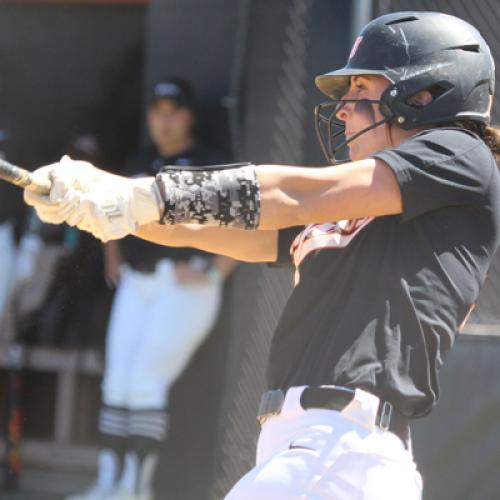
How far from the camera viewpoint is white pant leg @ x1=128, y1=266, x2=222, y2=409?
5684mm

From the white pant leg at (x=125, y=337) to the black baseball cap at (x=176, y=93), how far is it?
2.84 ft

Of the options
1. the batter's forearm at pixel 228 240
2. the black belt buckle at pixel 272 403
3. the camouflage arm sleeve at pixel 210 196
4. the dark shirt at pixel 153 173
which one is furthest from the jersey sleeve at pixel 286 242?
the dark shirt at pixel 153 173

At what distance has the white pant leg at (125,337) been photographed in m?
5.71

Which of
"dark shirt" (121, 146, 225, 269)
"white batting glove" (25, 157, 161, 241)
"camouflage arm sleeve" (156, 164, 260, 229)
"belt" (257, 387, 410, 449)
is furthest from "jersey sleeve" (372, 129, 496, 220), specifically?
"dark shirt" (121, 146, 225, 269)

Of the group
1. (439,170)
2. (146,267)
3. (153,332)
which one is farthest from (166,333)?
(439,170)

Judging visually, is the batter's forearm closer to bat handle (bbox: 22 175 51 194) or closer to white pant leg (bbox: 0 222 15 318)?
bat handle (bbox: 22 175 51 194)

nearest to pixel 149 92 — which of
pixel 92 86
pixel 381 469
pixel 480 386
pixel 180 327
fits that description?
pixel 92 86

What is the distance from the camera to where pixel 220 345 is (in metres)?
6.02

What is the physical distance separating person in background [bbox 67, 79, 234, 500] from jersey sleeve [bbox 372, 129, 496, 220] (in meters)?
3.20

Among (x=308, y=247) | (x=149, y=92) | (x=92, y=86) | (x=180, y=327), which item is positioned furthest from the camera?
(x=92, y=86)

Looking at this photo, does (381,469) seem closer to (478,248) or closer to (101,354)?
(478,248)

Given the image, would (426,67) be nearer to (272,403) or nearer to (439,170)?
(439,170)

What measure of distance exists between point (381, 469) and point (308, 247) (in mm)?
542

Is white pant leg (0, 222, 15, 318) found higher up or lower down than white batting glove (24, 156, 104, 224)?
lower down
